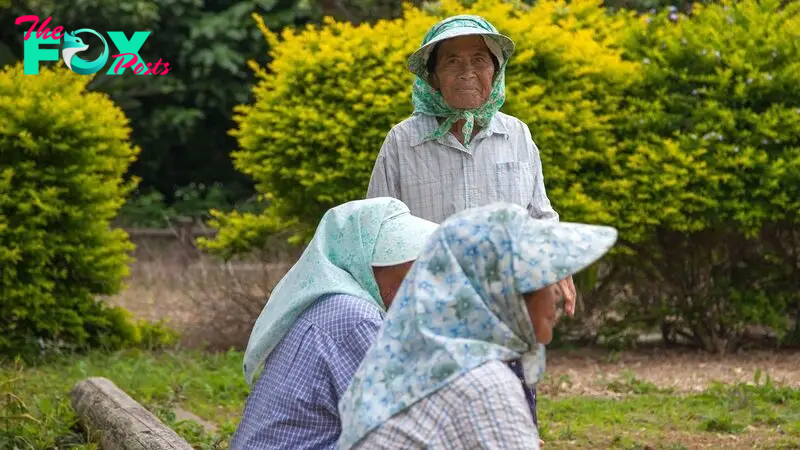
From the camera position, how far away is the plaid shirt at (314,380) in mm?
2852

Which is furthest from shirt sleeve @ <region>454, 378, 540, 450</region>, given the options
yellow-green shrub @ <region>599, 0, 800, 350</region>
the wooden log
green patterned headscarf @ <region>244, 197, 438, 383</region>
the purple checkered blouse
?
yellow-green shrub @ <region>599, 0, 800, 350</region>

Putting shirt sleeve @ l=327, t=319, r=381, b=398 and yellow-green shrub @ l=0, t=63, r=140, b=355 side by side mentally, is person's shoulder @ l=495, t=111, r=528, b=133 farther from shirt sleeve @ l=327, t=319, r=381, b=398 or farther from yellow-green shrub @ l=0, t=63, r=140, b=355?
yellow-green shrub @ l=0, t=63, r=140, b=355

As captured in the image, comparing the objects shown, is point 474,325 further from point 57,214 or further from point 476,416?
point 57,214

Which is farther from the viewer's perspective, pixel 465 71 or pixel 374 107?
pixel 374 107

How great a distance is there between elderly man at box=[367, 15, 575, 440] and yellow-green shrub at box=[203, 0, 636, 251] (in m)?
3.22

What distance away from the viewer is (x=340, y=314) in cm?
292

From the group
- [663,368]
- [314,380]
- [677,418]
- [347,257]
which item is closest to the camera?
[314,380]

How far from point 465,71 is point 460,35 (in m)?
0.15

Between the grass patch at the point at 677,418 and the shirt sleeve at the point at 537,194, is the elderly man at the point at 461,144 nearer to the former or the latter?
the shirt sleeve at the point at 537,194

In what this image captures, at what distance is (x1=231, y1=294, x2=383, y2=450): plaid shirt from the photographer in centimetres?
285

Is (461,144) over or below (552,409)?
over
